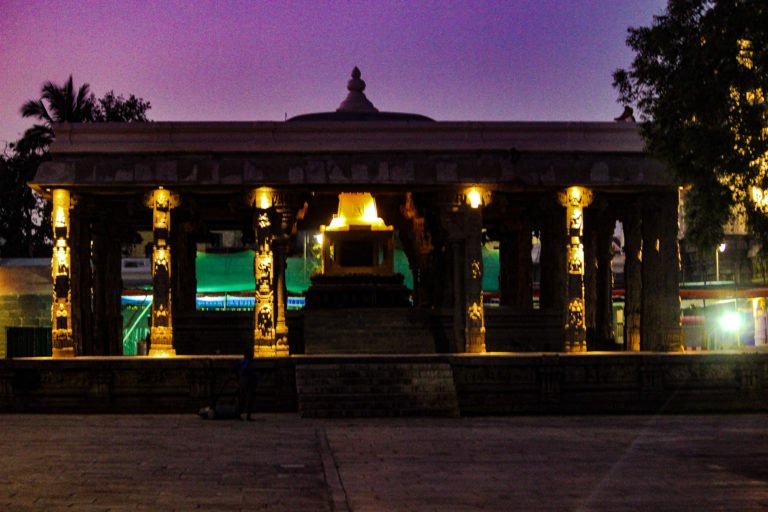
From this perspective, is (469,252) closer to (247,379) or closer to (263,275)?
(263,275)

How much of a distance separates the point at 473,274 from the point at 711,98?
487 inches

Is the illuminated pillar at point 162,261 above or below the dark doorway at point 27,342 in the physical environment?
above

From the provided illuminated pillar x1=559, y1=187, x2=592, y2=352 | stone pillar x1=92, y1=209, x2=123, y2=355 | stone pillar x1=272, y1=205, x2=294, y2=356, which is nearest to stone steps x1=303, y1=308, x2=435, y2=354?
A: stone pillar x1=272, y1=205, x2=294, y2=356

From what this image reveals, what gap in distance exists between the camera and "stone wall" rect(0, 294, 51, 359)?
41.9m

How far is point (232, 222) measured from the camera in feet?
136

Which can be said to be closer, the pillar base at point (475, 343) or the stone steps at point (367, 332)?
the pillar base at point (475, 343)

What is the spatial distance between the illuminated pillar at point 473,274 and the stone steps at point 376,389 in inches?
163

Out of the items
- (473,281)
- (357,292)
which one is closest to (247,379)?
(473,281)

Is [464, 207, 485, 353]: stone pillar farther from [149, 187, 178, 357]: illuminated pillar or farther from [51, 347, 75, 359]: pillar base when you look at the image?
[51, 347, 75, 359]: pillar base

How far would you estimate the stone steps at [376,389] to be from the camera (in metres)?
26.1

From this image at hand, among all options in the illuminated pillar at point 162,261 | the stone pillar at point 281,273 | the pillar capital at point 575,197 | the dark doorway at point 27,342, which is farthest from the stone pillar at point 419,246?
the dark doorway at point 27,342

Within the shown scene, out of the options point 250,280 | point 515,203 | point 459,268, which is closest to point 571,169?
point 459,268

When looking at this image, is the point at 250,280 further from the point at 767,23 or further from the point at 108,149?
the point at 767,23

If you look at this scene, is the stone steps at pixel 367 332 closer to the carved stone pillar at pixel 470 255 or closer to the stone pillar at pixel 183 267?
the carved stone pillar at pixel 470 255
